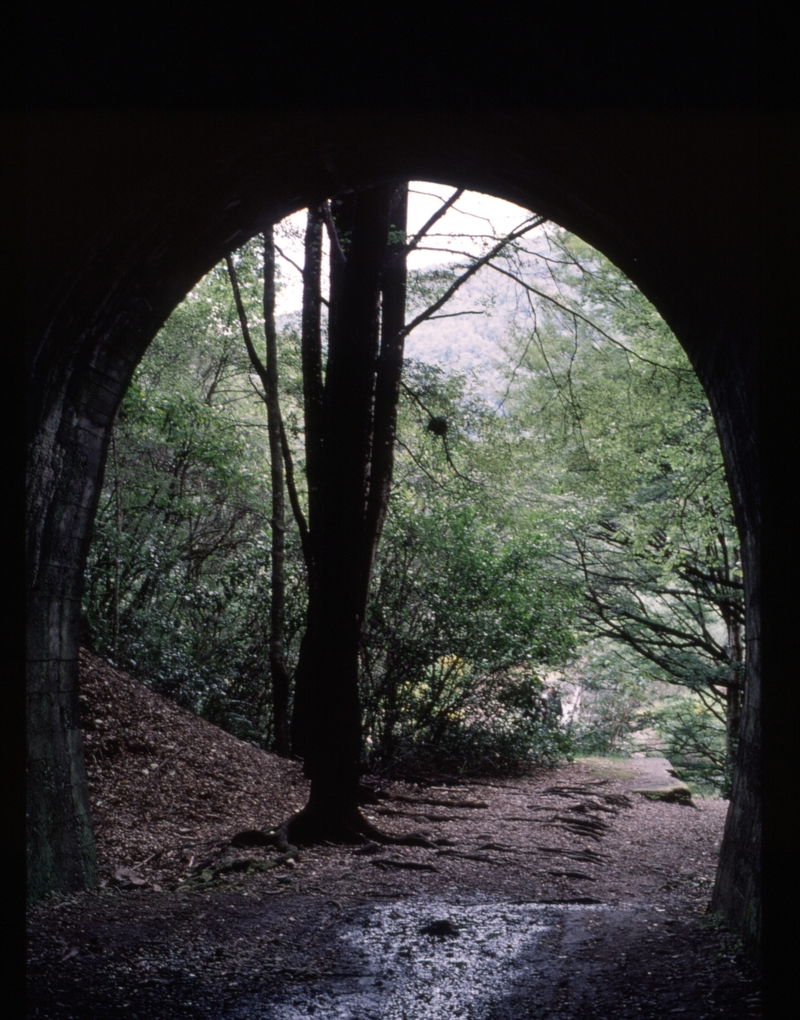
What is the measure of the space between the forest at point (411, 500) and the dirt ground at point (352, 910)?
4.84 feet

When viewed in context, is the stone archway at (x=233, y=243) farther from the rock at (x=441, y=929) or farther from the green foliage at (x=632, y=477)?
the green foliage at (x=632, y=477)

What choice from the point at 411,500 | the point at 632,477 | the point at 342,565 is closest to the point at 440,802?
the point at 342,565

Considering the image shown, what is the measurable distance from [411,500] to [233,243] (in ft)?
26.8

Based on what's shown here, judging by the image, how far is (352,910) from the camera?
525 centimetres

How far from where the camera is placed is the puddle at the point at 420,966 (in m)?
3.50

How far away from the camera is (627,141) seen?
386 centimetres

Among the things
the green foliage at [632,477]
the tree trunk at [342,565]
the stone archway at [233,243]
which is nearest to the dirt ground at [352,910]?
the tree trunk at [342,565]

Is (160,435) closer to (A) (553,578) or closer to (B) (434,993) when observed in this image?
(A) (553,578)

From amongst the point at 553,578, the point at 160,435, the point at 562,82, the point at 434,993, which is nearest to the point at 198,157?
the point at 562,82

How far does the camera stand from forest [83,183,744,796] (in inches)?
366

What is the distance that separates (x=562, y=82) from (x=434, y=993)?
431 cm

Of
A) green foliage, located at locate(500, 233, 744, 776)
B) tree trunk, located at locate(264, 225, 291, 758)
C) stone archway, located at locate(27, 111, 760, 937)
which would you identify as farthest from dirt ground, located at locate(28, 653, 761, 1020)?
green foliage, located at locate(500, 233, 744, 776)

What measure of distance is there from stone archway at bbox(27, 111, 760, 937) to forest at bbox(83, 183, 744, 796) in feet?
8.68

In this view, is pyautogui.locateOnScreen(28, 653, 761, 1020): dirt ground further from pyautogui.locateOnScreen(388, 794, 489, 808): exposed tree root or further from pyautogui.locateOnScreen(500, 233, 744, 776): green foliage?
pyautogui.locateOnScreen(500, 233, 744, 776): green foliage
